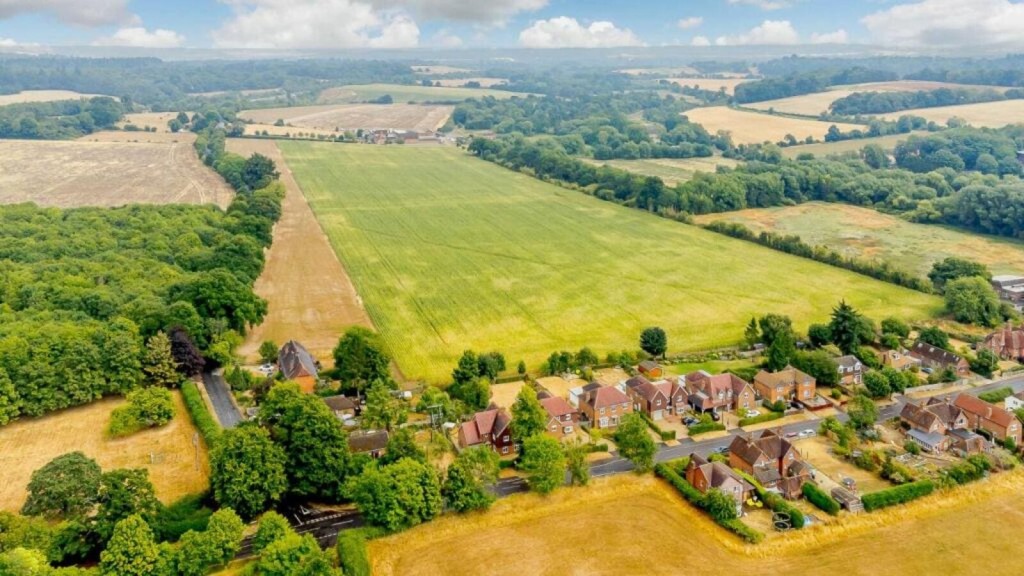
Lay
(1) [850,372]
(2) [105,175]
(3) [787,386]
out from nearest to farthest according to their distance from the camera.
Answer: (3) [787,386] → (1) [850,372] → (2) [105,175]

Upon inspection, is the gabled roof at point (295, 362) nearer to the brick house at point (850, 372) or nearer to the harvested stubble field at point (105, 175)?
the brick house at point (850, 372)

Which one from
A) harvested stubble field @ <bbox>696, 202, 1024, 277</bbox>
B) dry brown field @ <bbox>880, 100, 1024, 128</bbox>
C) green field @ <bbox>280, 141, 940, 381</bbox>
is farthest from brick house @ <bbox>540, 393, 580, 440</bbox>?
dry brown field @ <bbox>880, 100, 1024, 128</bbox>

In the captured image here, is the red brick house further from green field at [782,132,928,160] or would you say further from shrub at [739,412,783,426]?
green field at [782,132,928,160]

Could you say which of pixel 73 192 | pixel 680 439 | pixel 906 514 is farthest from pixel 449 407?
pixel 73 192

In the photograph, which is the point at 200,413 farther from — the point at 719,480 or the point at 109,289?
the point at 719,480

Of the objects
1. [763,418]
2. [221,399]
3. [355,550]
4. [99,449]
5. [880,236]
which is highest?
[355,550]

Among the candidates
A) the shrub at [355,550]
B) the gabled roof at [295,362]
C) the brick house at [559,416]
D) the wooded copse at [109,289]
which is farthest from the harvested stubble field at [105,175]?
the shrub at [355,550]

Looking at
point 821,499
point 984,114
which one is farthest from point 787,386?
point 984,114
